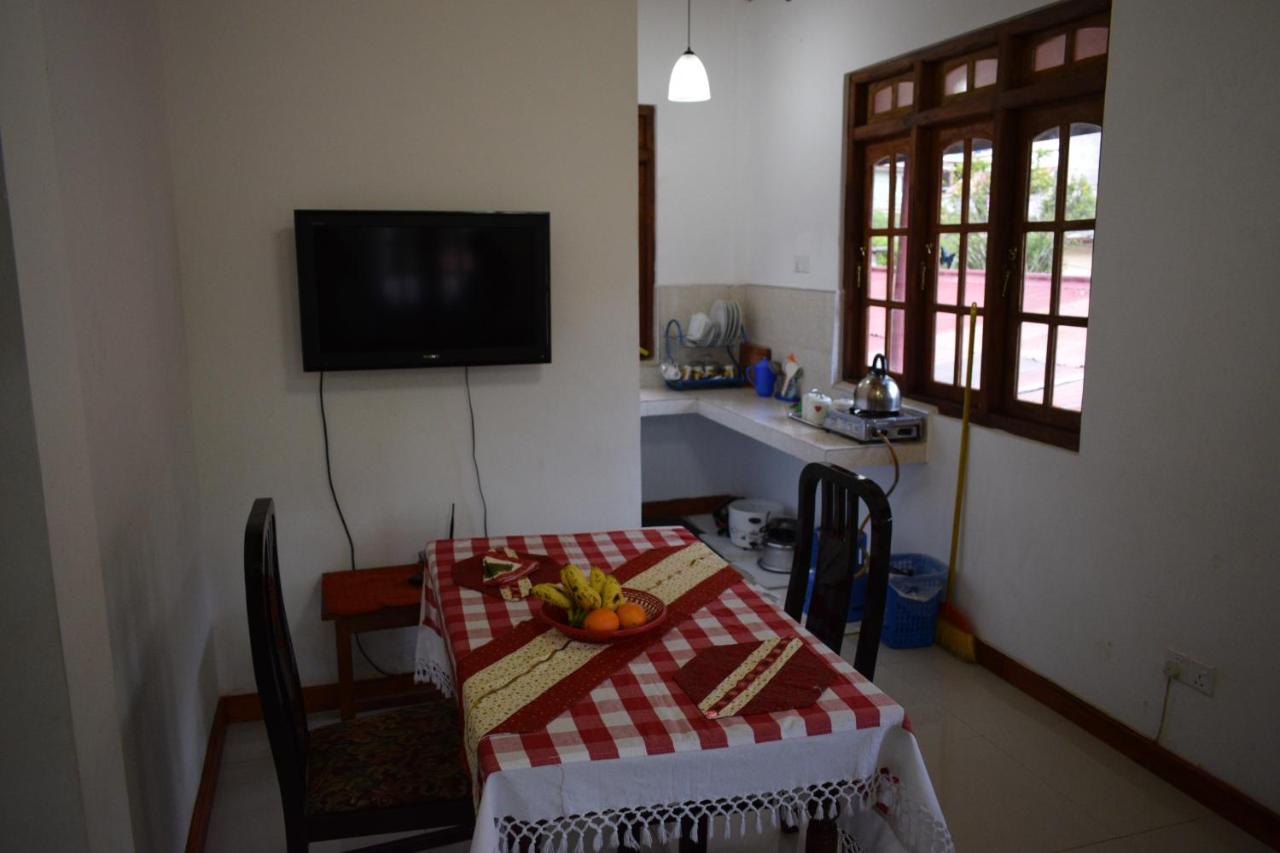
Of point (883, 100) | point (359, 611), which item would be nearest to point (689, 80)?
point (883, 100)

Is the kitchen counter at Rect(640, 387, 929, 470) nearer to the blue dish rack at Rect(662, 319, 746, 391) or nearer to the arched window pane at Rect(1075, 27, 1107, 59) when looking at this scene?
the blue dish rack at Rect(662, 319, 746, 391)

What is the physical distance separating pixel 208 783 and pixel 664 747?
1.82 meters

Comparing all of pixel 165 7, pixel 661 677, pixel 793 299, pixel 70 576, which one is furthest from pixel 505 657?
pixel 793 299

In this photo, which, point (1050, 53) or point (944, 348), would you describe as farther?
point (944, 348)

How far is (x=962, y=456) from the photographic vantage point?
12.6 feet

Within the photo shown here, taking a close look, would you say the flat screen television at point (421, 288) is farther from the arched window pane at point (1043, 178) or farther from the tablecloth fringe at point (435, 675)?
the arched window pane at point (1043, 178)

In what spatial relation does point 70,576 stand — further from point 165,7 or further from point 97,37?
point 165,7

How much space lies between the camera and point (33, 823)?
1.66 meters

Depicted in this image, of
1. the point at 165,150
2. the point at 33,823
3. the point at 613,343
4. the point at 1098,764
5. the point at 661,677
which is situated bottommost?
the point at 1098,764

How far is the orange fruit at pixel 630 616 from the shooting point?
2072 millimetres

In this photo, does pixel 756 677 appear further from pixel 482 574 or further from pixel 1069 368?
pixel 1069 368

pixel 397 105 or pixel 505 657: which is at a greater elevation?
pixel 397 105

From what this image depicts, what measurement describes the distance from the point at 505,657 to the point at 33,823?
848 mm

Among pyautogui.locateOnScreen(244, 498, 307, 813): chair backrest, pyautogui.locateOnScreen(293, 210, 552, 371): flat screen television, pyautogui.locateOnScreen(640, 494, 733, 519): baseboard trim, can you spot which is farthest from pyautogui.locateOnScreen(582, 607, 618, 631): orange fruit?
pyautogui.locateOnScreen(640, 494, 733, 519): baseboard trim
